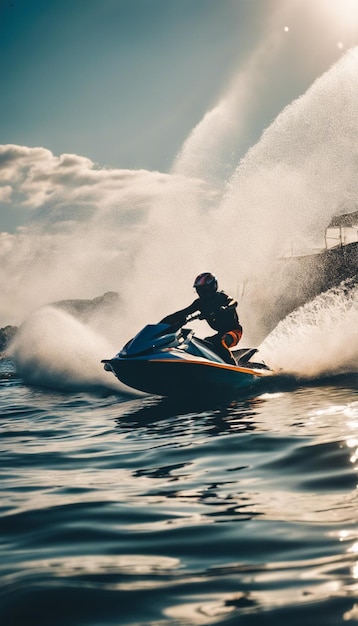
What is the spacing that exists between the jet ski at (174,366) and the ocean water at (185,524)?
2.13 metres

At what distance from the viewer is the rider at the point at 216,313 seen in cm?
1165

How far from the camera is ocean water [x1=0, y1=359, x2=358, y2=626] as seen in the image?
289cm

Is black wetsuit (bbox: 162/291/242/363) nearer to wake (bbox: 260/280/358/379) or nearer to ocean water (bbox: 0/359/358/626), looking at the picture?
wake (bbox: 260/280/358/379)

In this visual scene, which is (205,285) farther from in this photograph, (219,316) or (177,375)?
(177,375)

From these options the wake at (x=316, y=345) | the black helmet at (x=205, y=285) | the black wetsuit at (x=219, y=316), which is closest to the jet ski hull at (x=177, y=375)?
the black wetsuit at (x=219, y=316)

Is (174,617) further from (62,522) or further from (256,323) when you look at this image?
(256,323)

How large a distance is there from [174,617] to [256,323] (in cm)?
4747

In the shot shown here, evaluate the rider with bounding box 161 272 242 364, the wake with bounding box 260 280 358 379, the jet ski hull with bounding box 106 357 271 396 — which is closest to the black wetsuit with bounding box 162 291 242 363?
the rider with bounding box 161 272 242 364

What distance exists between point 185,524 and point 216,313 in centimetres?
793

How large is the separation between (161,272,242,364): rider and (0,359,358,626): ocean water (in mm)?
3202

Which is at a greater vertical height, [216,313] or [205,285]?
[205,285]

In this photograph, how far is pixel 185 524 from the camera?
4164mm

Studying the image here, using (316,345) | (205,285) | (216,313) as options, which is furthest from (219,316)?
(316,345)

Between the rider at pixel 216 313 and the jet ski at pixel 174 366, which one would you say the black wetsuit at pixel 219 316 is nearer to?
the rider at pixel 216 313
